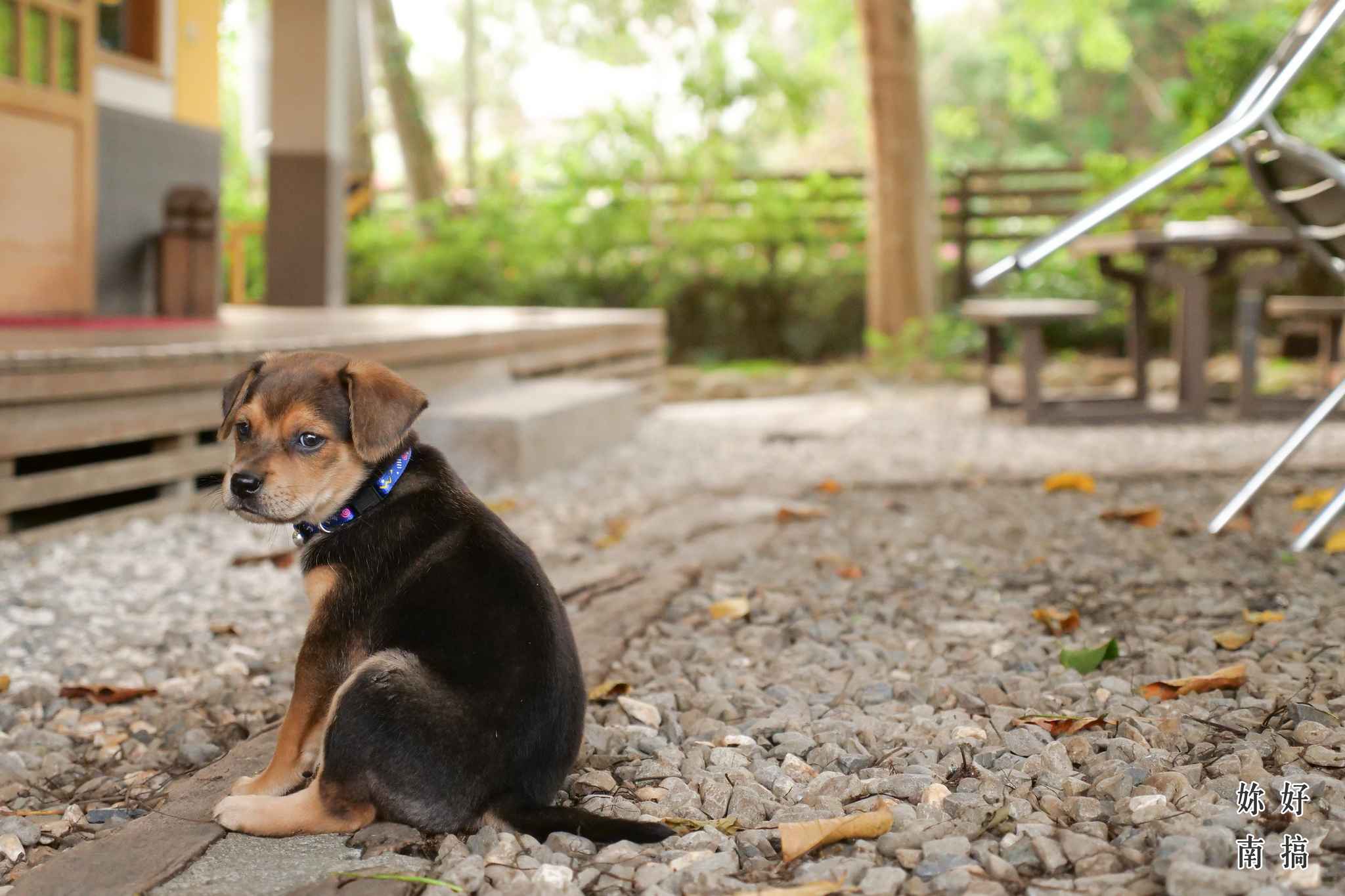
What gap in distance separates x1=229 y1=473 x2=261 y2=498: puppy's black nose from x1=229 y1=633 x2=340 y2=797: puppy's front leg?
287 mm

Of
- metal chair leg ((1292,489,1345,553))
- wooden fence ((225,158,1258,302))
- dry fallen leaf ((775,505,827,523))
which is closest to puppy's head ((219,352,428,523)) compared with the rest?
metal chair leg ((1292,489,1345,553))

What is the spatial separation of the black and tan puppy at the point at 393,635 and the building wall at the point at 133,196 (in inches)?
266

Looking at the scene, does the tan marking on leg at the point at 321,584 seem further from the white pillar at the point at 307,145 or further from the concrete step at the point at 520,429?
the white pillar at the point at 307,145

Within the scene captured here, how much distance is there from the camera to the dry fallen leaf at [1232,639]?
3.23 m

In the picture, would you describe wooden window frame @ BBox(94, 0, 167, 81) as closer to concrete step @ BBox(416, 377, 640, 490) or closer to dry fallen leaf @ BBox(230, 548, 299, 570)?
concrete step @ BBox(416, 377, 640, 490)

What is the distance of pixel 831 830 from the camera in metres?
2.17

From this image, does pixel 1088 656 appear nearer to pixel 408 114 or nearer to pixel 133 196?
pixel 133 196

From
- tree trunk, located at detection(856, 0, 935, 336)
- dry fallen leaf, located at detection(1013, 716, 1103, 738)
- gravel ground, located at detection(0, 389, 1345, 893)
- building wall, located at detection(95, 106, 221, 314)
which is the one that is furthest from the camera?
tree trunk, located at detection(856, 0, 935, 336)

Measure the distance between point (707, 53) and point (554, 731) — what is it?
14425mm

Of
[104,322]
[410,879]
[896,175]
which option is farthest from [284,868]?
[896,175]

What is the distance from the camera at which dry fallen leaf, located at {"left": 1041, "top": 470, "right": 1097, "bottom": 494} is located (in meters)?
5.89

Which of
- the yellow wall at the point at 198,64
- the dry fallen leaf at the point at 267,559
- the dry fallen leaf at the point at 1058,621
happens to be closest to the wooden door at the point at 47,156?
the yellow wall at the point at 198,64

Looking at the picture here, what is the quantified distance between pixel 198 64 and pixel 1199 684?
879cm

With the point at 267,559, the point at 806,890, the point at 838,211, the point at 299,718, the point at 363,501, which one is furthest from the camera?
the point at 838,211
